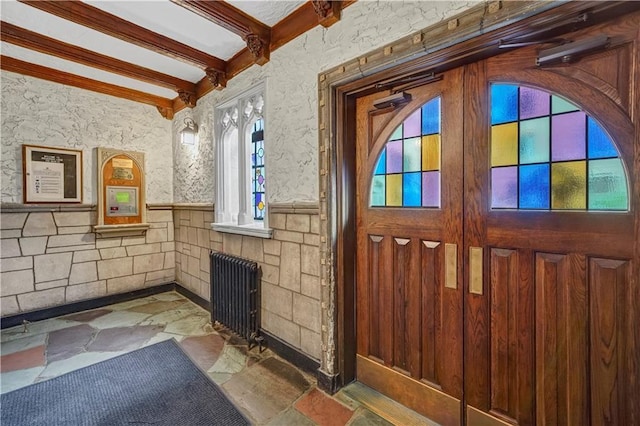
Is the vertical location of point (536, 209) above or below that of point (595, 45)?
below

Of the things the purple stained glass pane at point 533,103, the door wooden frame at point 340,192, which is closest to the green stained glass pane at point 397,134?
the door wooden frame at point 340,192

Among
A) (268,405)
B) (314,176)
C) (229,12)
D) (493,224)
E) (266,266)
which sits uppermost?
(229,12)

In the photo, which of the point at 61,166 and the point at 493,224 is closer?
the point at 493,224

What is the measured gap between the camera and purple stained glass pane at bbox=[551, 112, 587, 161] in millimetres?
1080

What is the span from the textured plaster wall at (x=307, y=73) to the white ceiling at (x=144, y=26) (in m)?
0.26

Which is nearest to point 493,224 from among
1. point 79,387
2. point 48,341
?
point 79,387

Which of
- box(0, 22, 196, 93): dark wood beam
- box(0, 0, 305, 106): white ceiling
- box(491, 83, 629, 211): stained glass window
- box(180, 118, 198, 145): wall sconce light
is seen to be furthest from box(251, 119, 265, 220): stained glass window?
box(491, 83, 629, 211): stained glass window

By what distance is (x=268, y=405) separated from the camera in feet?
5.43

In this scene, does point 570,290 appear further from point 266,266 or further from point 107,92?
point 107,92

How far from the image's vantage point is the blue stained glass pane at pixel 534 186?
3.81 ft

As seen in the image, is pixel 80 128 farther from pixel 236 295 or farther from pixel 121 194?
pixel 236 295

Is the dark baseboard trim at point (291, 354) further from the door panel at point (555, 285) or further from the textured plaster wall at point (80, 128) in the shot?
the textured plaster wall at point (80, 128)

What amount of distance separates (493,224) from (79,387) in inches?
109

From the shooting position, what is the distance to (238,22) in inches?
77.9
